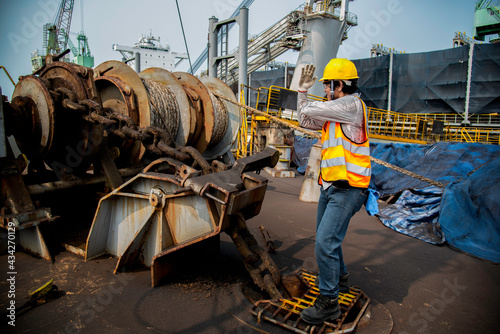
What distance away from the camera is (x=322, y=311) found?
2535mm

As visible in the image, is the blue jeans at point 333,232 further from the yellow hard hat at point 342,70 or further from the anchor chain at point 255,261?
the yellow hard hat at point 342,70

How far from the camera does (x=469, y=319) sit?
112 inches

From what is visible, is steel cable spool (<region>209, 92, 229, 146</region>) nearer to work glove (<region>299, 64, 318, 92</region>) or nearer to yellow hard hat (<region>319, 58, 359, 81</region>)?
work glove (<region>299, 64, 318, 92</region>)

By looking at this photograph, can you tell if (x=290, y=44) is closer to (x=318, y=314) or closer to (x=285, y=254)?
(x=285, y=254)

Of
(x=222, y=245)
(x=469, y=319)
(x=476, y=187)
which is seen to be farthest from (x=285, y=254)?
(x=476, y=187)

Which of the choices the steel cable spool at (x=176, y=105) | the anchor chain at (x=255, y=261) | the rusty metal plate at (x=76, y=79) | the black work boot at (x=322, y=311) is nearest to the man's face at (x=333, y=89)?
the anchor chain at (x=255, y=261)

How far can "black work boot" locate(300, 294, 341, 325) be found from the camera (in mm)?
2520

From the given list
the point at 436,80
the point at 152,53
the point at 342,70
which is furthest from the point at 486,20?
the point at 342,70

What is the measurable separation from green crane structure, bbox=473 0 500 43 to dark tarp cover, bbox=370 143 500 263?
3551 cm

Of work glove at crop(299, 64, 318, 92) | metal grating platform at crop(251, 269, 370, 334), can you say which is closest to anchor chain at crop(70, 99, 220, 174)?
work glove at crop(299, 64, 318, 92)

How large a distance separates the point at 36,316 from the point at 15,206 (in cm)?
152

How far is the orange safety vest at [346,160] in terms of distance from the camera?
8.21 ft

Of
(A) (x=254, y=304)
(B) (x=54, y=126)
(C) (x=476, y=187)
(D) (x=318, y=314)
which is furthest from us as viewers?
(C) (x=476, y=187)

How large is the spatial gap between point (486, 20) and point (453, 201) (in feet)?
127
